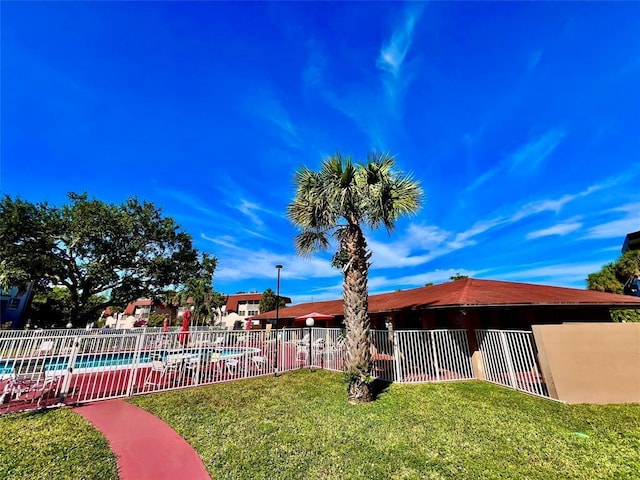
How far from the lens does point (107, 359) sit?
9469 mm

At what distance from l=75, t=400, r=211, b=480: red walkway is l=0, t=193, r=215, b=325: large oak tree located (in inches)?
758

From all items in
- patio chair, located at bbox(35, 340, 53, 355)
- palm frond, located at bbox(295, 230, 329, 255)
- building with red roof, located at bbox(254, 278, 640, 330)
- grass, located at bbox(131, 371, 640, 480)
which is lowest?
grass, located at bbox(131, 371, 640, 480)

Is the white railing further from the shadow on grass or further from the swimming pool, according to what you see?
Result: the swimming pool

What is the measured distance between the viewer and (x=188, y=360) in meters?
9.96

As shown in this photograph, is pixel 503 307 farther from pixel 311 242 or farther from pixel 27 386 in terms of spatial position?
Result: pixel 27 386

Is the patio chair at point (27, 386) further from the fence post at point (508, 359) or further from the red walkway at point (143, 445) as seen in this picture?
the fence post at point (508, 359)

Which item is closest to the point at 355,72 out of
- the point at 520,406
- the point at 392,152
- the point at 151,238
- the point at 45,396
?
the point at 392,152

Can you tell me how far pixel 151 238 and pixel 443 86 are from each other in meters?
24.8

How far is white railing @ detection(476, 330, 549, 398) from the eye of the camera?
8211 millimetres

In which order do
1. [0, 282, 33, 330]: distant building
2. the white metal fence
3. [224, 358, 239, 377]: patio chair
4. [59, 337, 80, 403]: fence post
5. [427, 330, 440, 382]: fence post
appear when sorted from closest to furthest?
1. [59, 337, 80, 403]: fence post
2. the white metal fence
3. [427, 330, 440, 382]: fence post
4. [224, 358, 239, 377]: patio chair
5. [0, 282, 33, 330]: distant building

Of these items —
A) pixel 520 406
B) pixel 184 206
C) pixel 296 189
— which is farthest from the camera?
pixel 184 206

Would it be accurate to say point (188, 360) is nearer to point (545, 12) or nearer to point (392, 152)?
point (392, 152)

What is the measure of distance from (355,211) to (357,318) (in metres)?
3.26

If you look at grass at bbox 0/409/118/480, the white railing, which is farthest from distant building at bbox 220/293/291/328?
grass at bbox 0/409/118/480
